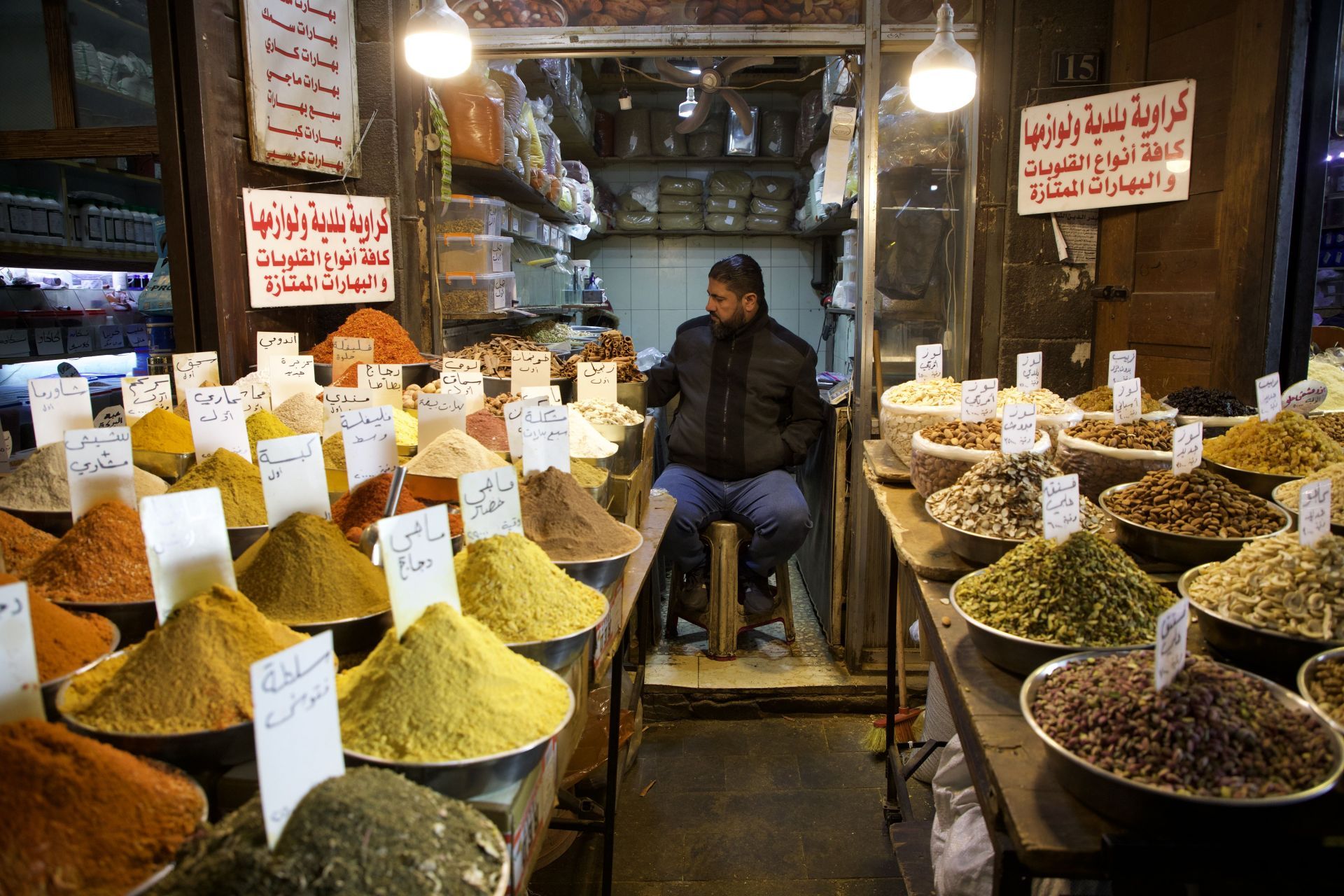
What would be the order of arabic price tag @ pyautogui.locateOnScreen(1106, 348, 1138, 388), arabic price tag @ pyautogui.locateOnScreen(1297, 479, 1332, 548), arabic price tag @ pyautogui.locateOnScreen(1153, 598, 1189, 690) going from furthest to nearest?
arabic price tag @ pyautogui.locateOnScreen(1106, 348, 1138, 388) → arabic price tag @ pyautogui.locateOnScreen(1297, 479, 1332, 548) → arabic price tag @ pyautogui.locateOnScreen(1153, 598, 1189, 690)

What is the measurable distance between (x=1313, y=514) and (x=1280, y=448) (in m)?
0.64

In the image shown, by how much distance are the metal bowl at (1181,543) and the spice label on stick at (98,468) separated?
5.44ft

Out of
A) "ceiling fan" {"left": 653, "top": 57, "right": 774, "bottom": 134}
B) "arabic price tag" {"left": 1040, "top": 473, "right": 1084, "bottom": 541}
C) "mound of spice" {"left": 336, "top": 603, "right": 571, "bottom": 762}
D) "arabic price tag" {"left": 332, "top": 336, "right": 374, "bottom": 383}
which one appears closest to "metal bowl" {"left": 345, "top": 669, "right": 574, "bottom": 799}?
"mound of spice" {"left": 336, "top": 603, "right": 571, "bottom": 762}

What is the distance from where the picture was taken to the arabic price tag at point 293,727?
75 centimetres

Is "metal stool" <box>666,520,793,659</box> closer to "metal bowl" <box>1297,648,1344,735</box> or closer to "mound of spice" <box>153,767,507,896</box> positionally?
"metal bowl" <box>1297,648,1344,735</box>

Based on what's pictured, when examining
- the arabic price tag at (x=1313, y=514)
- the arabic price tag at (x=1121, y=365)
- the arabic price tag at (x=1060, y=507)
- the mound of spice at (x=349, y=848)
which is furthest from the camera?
the arabic price tag at (x=1121, y=365)

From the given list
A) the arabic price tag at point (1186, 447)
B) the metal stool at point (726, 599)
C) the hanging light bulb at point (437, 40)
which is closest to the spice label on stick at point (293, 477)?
the arabic price tag at point (1186, 447)

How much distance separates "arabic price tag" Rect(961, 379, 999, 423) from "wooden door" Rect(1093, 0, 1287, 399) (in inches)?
41.2

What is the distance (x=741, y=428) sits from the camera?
3.45 meters

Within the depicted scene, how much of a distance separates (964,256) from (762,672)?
5.35ft

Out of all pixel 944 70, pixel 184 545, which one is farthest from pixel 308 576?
pixel 944 70

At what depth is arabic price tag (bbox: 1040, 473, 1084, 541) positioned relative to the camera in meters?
1.42

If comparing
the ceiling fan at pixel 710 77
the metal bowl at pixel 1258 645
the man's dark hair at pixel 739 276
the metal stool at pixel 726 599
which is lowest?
the metal stool at pixel 726 599

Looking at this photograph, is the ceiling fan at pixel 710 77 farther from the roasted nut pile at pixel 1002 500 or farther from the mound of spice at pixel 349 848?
the mound of spice at pixel 349 848
